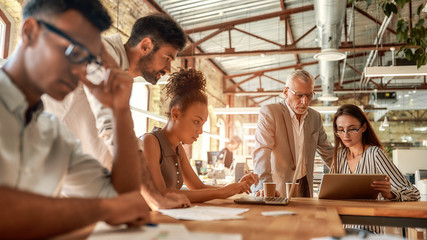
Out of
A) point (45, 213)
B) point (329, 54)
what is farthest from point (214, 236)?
point (329, 54)

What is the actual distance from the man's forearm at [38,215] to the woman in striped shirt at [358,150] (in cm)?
207

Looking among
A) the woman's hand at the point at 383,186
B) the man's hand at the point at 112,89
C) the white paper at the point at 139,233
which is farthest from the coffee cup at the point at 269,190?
the man's hand at the point at 112,89

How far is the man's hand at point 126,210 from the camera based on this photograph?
34.9 inches

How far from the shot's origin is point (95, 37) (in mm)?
933

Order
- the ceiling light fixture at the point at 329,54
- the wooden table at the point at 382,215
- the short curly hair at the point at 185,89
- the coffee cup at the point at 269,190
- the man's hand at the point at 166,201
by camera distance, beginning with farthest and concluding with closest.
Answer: the ceiling light fixture at the point at 329,54
the coffee cup at the point at 269,190
the short curly hair at the point at 185,89
the wooden table at the point at 382,215
the man's hand at the point at 166,201

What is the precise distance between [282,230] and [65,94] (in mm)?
693

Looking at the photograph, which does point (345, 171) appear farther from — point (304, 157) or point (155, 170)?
point (155, 170)

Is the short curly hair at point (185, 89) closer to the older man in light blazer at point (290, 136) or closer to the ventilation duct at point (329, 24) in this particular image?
the older man in light blazer at point (290, 136)

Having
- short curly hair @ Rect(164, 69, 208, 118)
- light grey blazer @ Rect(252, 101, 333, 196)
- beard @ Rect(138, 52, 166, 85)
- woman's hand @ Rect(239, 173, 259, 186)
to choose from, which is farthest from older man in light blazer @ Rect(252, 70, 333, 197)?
beard @ Rect(138, 52, 166, 85)

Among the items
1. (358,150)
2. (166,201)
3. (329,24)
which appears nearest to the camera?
(166,201)

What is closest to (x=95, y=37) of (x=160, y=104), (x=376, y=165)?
(x=376, y=165)

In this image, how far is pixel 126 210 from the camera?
92 cm

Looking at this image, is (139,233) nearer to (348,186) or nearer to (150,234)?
(150,234)

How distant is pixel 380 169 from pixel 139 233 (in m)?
1.99
